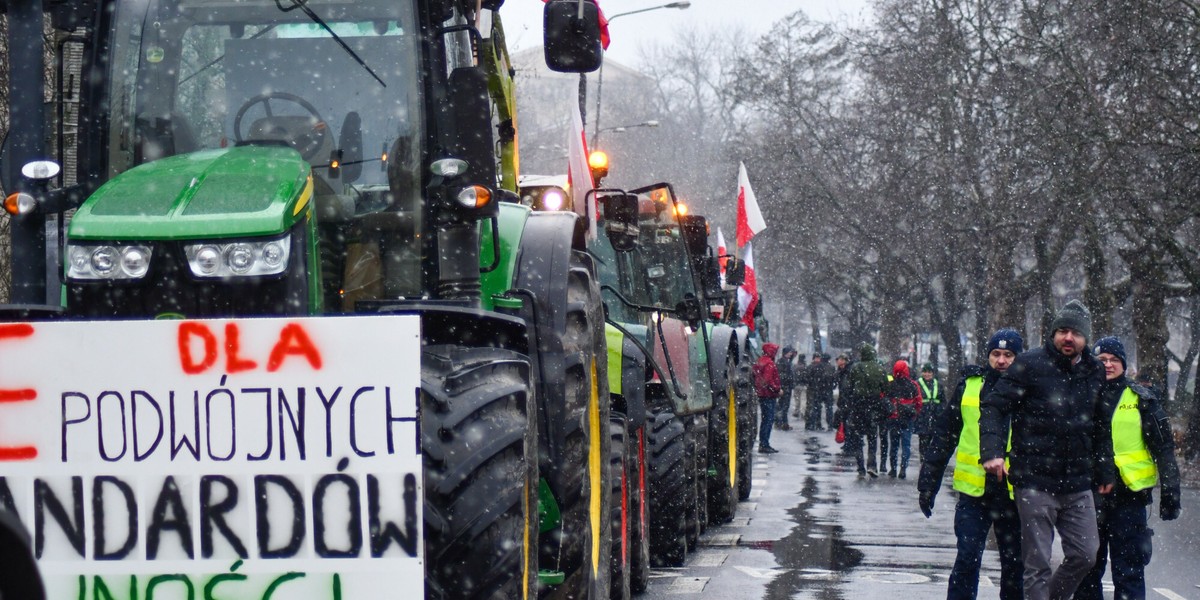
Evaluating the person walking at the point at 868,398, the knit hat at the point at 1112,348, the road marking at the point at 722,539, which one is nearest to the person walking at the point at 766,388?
the person walking at the point at 868,398

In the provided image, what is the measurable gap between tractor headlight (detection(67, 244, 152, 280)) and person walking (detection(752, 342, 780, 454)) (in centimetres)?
2292

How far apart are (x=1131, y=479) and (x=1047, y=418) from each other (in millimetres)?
798

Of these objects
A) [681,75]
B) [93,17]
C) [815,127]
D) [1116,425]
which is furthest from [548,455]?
[681,75]

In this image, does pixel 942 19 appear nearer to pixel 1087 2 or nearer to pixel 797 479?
pixel 1087 2

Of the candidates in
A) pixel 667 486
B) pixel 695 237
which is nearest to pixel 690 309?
pixel 667 486

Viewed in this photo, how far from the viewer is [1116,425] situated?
30.5 ft

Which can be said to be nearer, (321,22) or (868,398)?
(321,22)

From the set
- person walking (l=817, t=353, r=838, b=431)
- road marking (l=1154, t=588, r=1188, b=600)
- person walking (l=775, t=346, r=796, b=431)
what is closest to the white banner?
road marking (l=1154, t=588, r=1188, b=600)

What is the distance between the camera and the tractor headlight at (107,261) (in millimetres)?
5238

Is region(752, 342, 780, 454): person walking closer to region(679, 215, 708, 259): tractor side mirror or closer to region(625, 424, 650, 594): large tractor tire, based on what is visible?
region(679, 215, 708, 259): tractor side mirror

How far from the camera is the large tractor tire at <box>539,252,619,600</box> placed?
6.36 m

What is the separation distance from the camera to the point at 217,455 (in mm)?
4684

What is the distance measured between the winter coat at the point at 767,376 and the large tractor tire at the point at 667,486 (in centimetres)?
1602

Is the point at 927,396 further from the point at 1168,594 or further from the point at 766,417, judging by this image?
the point at 1168,594
